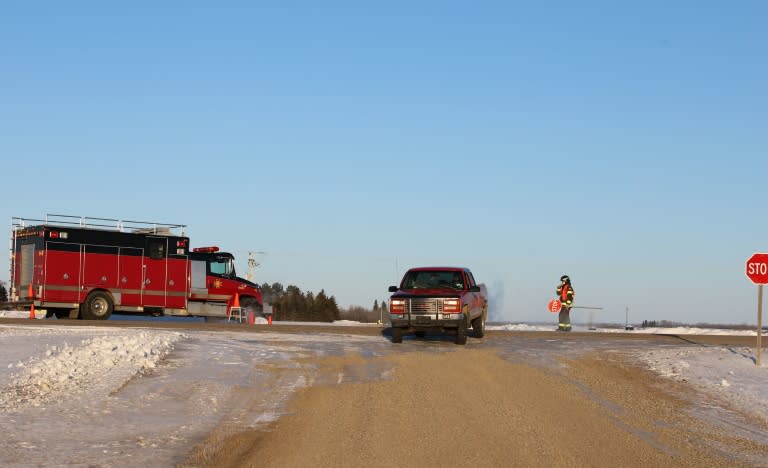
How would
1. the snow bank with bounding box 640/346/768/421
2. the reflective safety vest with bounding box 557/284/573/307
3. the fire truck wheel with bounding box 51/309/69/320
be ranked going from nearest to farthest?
the snow bank with bounding box 640/346/768/421 → the reflective safety vest with bounding box 557/284/573/307 → the fire truck wheel with bounding box 51/309/69/320

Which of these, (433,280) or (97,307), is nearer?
(433,280)

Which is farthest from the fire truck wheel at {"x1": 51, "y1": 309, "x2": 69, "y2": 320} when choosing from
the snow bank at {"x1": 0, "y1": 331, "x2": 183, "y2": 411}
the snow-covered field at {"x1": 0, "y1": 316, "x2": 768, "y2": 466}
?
the snow bank at {"x1": 0, "y1": 331, "x2": 183, "y2": 411}

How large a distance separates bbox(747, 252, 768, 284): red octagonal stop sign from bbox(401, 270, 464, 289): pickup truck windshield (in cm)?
807

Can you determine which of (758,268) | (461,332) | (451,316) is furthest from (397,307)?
(758,268)

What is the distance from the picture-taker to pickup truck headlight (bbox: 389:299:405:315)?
1005 inches

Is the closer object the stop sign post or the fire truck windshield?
the stop sign post

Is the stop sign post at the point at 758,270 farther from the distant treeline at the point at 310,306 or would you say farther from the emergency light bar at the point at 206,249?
the distant treeline at the point at 310,306

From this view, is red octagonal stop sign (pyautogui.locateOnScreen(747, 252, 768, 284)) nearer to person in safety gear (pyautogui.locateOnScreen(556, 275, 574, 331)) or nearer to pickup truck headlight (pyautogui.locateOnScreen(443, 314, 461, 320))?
pickup truck headlight (pyautogui.locateOnScreen(443, 314, 461, 320))

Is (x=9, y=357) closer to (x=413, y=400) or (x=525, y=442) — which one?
(x=413, y=400)

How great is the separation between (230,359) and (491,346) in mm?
8133

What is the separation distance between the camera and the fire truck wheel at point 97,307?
118 ft

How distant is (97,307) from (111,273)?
4.49 ft

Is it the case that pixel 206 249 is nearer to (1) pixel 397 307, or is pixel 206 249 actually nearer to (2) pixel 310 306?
(1) pixel 397 307

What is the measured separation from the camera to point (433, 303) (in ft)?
82.9
